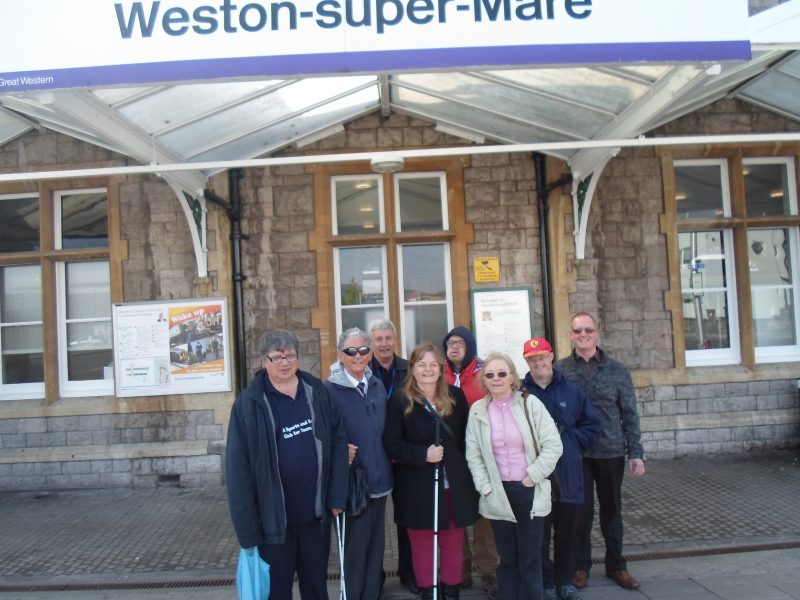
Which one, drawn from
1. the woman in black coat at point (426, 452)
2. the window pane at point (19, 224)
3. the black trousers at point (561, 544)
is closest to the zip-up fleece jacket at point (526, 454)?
the woman in black coat at point (426, 452)

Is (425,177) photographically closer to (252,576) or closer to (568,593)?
(568,593)

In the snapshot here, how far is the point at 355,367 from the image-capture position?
348cm

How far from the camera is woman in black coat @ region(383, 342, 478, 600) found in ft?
11.4

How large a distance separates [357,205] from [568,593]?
4712mm

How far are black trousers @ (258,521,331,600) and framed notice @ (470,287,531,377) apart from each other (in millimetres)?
3761

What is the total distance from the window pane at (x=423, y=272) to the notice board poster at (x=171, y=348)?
208 cm

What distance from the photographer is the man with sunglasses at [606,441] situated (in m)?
3.88

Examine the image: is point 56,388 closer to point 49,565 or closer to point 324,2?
point 49,565

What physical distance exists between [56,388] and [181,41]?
4.78 m

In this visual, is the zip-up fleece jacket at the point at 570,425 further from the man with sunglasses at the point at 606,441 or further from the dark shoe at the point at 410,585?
the dark shoe at the point at 410,585

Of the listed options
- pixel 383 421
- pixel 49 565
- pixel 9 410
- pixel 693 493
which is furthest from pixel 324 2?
pixel 9 410

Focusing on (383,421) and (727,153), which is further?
(727,153)

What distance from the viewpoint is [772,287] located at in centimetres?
735

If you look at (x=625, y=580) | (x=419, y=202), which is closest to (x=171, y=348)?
(x=419, y=202)
